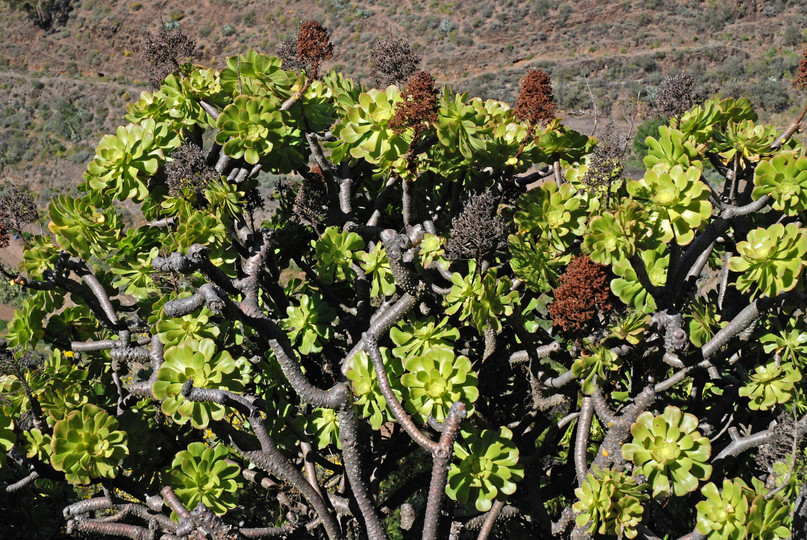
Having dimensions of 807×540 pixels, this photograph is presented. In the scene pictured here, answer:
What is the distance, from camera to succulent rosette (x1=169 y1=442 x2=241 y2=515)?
2.04 m

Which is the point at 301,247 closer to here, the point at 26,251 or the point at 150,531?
the point at 26,251

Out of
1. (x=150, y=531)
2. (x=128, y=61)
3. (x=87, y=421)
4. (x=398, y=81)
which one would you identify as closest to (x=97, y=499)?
(x=150, y=531)

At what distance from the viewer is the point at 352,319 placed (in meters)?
2.45

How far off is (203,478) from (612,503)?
1.20m

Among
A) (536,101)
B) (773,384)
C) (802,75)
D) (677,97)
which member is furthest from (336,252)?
(802,75)

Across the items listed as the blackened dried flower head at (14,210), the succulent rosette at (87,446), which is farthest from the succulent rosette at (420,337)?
the blackened dried flower head at (14,210)

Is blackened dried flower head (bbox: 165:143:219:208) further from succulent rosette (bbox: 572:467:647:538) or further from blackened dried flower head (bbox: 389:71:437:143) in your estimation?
succulent rosette (bbox: 572:467:647:538)

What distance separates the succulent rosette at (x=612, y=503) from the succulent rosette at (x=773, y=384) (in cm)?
49

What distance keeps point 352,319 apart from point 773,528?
144 centimetres

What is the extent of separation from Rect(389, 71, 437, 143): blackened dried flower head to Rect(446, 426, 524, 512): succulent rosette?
2.98 feet

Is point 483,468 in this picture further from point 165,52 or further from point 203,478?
point 165,52

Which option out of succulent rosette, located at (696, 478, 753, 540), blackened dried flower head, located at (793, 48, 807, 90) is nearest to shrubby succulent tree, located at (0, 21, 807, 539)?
succulent rosette, located at (696, 478, 753, 540)

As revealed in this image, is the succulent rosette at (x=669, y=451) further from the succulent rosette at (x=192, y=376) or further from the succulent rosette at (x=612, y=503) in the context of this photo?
the succulent rosette at (x=192, y=376)

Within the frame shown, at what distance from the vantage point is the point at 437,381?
1.86 m
